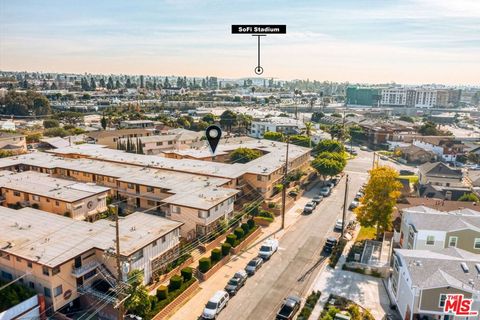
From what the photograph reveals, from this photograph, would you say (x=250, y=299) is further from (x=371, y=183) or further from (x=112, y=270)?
(x=371, y=183)

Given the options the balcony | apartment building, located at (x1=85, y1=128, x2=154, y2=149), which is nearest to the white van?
the balcony

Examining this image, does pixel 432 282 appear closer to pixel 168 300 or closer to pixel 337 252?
pixel 337 252

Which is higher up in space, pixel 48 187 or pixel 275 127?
pixel 48 187

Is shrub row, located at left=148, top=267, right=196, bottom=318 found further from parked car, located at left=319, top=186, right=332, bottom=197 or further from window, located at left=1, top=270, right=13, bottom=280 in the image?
parked car, located at left=319, top=186, right=332, bottom=197

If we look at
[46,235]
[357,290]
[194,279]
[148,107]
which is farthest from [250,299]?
[148,107]

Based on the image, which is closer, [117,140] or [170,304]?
[170,304]

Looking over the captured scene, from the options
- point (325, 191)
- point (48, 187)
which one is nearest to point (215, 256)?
point (48, 187)
